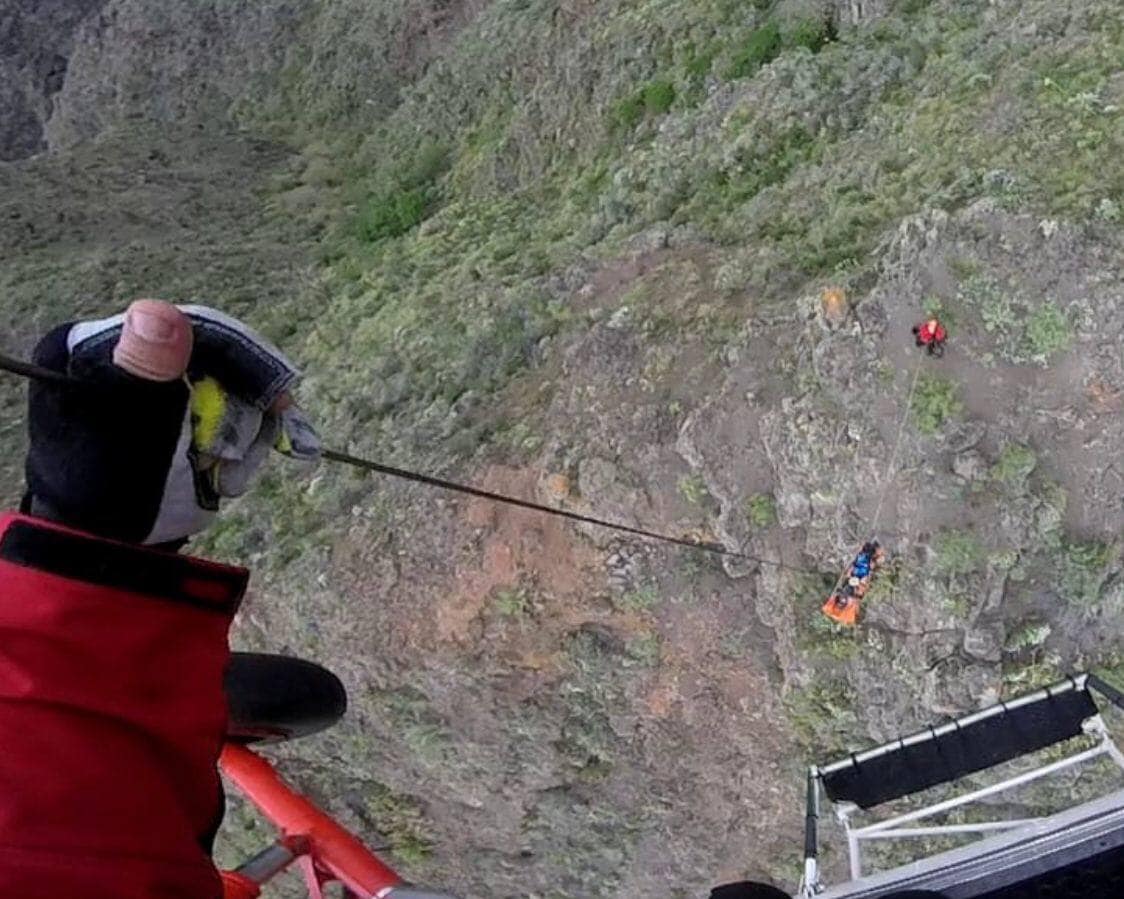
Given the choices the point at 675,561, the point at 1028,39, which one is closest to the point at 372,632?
the point at 675,561

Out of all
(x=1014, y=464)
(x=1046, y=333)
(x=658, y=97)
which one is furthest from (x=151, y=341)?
(x=658, y=97)

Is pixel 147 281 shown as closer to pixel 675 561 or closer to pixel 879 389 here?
pixel 675 561

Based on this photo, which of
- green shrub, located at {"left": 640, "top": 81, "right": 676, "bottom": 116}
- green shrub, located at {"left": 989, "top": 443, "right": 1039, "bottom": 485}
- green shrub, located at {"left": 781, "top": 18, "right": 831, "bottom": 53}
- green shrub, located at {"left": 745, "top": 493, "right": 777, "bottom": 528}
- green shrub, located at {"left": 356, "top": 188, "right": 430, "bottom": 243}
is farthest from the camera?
green shrub, located at {"left": 356, "top": 188, "right": 430, "bottom": 243}

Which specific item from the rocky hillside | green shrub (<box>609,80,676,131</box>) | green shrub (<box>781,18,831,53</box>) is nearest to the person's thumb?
the rocky hillside

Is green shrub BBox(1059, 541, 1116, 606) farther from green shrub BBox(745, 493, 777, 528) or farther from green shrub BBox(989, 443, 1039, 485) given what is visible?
green shrub BBox(745, 493, 777, 528)

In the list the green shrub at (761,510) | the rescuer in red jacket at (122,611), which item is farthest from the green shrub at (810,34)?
the rescuer in red jacket at (122,611)

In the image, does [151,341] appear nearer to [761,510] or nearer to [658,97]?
[761,510]

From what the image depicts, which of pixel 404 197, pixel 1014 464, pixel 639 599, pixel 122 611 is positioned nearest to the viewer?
pixel 122 611
